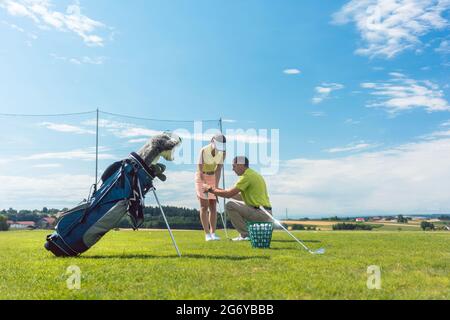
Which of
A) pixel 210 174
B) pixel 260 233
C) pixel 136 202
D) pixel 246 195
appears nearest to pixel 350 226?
pixel 210 174

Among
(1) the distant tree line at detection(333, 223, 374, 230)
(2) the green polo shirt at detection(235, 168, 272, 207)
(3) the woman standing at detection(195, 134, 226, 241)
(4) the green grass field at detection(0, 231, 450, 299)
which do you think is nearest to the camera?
(4) the green grass field at detection(0, 231, 450, 299)

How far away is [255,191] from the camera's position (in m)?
8.70

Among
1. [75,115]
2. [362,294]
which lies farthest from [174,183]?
[362,294]

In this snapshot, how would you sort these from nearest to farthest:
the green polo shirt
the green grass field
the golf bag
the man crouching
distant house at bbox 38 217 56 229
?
the green grass field, the golf bag, the man crouching, the green polo shirt, distant house at bbox 38 217 56 229

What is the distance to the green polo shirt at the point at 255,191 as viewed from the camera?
8466 mm

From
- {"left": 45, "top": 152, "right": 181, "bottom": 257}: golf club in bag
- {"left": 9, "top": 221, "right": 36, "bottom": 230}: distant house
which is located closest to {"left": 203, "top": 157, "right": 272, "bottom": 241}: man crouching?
{"left": 45, "top": 152, "right": 181, "bottom": 257}: golf club in bag

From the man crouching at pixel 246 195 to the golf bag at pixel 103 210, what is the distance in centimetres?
170

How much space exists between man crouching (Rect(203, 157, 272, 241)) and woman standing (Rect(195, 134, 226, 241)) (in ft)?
2.45

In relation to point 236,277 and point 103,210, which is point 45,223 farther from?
point 236,277

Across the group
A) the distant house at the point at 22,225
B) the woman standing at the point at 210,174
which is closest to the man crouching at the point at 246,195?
the woman standing at the point at 210,174

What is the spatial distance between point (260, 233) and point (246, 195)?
1.34 m

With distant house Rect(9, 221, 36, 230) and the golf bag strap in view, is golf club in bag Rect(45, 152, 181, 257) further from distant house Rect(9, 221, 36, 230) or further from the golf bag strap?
distant house Rect(9, 221, 36, 230)

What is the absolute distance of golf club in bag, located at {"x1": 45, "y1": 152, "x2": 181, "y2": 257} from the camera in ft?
21.6

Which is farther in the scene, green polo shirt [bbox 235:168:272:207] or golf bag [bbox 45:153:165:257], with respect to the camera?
green polo shirt [bbox 235:168:272:207]
